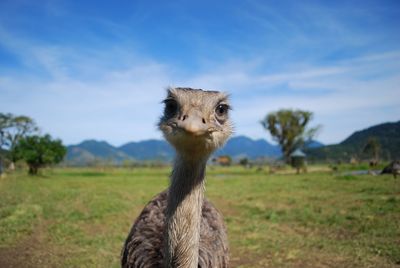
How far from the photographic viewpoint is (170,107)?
2.78 metres

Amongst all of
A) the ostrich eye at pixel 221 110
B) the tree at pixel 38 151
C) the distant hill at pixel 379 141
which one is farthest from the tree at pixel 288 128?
the ostrich eye at pixel 221 110

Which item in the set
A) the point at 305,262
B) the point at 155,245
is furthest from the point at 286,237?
the point at 155,245

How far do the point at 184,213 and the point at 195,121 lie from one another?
2.51ft

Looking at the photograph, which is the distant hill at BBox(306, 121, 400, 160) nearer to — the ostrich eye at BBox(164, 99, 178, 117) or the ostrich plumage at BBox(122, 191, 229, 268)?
the ostrich plumage at BBox(122, 191, 229, 268)

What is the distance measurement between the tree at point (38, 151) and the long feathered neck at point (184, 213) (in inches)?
1492

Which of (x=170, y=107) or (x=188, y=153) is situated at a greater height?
(x=170, y=107)

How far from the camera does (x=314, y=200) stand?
44.0 ft

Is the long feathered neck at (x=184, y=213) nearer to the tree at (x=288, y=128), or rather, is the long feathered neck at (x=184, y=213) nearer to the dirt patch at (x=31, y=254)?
the dirt patch at (x=31, y=254)

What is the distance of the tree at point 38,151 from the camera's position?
122 feet

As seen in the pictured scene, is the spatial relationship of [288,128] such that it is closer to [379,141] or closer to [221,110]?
[379,141]

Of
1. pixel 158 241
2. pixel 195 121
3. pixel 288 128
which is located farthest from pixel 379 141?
pixel 195 121

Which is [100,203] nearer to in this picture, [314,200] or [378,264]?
[314,200]

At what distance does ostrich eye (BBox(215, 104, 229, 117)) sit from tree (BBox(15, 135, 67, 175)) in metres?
38.0

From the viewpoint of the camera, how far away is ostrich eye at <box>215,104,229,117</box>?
9.20ft
